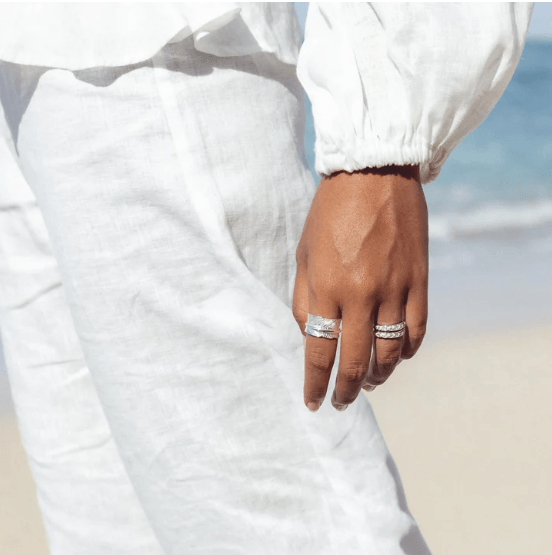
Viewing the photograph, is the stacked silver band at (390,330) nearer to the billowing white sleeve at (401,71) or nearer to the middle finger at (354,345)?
the middle finger at (354,345)

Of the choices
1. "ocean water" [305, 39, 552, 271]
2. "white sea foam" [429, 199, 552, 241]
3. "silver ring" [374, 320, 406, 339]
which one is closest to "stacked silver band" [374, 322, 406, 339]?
"silver ring" [374, 320, 406, 339]

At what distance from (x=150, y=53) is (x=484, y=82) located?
13.0 inches

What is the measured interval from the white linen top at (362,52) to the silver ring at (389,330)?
6.1 inches

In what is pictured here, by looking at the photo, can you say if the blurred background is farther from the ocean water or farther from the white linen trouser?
the white linen trouser

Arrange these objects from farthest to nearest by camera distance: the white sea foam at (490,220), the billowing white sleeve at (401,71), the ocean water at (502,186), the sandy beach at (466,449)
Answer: the white sea foam at (490,220) → the ocean water at (502,186) → the sandy beach at (466,449) → the billowing white sleeve at (401,71)

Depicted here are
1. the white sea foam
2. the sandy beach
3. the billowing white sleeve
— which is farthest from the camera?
the white sea foam

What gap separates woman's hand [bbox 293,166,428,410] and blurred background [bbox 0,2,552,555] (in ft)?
4.48

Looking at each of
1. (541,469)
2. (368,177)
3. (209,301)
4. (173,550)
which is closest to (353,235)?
(368,177)

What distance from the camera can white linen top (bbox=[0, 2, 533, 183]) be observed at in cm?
67

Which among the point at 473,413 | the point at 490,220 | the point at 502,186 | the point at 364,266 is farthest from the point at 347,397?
the point at 502,186

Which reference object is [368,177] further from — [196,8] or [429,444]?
[429,444]

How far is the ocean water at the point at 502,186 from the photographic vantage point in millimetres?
4801

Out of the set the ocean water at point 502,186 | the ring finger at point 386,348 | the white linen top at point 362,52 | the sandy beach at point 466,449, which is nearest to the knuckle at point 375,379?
the ring finger at point 386,348

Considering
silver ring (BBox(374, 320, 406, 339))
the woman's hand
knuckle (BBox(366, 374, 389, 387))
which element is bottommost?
knuckle (BBox(366, 374, 389, 387))
